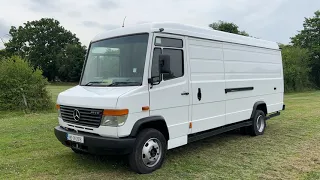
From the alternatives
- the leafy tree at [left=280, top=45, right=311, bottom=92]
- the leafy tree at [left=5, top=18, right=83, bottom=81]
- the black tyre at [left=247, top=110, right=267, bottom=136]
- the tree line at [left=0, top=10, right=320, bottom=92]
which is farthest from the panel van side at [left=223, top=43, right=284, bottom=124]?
the leafy tree at [left=5, top=18, right=83, bottom=81]

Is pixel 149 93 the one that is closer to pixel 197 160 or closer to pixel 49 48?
pixel 197 160

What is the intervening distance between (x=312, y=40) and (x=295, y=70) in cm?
1268

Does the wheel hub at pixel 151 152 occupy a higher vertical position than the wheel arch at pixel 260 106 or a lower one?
lower

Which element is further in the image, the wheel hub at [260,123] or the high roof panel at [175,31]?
the wheel hub at [260,123]

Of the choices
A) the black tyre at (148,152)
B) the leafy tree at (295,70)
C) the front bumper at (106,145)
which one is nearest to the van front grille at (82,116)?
the front bumper at (106,145)

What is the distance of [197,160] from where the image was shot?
5.87m

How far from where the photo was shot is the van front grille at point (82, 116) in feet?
15.6

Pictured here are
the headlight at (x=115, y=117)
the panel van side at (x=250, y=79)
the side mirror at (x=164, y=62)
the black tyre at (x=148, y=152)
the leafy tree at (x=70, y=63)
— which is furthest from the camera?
the leafy tree at (x=70, y=63)

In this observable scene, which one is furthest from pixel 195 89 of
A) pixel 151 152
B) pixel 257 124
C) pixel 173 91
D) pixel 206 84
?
pixel 257 124

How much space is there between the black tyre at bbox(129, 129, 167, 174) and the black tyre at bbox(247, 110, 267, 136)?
3.64m

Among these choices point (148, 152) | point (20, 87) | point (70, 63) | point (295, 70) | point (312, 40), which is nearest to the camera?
point (148, 152)

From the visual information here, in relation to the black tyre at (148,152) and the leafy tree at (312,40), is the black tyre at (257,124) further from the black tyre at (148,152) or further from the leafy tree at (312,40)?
the leafy tree at (312,40)

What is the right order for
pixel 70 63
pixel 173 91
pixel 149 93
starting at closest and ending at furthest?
pixel 149 93 < pixel 173 91 < pixel 70 63

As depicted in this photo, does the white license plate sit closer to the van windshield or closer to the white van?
the white van
